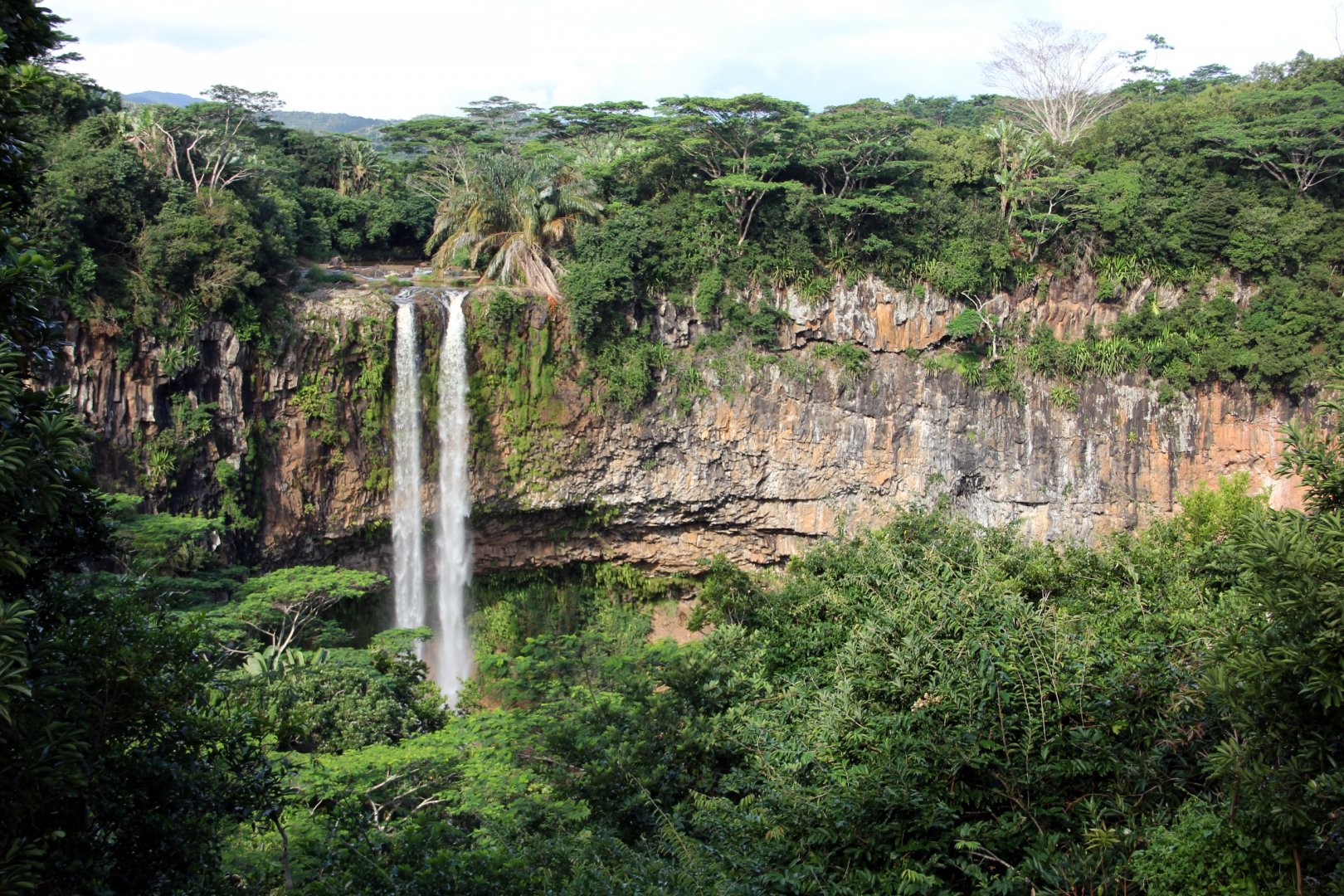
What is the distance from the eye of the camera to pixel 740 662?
30.0 feet

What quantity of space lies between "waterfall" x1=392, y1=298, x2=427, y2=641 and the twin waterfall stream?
0.05 ft

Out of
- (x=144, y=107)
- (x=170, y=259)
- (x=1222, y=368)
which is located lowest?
(x=1222, y=368)

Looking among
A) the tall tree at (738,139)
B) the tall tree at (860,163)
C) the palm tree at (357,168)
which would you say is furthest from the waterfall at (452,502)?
the palm tree at (357,168)

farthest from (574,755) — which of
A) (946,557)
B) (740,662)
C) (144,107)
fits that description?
(144,107)

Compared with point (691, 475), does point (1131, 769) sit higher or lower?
higher

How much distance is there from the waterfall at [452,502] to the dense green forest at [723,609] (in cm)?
90

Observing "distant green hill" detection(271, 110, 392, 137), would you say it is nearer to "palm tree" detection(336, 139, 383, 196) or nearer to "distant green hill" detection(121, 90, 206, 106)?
"distant green hill" detection(121, 90, 206, 106)

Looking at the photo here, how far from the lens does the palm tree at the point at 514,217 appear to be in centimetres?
2044

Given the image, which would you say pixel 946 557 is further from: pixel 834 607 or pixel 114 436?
pixel 114 436

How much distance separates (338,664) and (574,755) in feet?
23.4

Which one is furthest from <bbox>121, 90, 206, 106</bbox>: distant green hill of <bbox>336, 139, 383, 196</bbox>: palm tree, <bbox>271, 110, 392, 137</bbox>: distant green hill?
<bbox>336, 139, 383, 196</bbox>: palm tree

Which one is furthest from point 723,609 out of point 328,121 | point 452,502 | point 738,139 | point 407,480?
point 328,121

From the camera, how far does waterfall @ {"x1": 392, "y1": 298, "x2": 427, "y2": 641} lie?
18953mm

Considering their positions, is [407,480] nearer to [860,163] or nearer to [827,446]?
[827,446]
